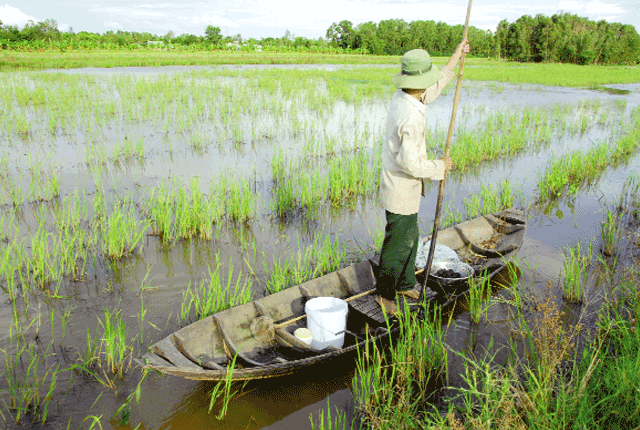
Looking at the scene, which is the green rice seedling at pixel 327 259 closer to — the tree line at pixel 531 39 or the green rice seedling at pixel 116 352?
the green rice seedling at pixel 116 352

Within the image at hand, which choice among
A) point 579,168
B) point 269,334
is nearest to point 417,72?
point 269,334

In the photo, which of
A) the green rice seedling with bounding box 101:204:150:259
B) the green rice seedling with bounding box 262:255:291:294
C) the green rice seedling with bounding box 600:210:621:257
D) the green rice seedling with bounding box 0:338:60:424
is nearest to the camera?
the green rice seedling with bounding box 0:338:60:424

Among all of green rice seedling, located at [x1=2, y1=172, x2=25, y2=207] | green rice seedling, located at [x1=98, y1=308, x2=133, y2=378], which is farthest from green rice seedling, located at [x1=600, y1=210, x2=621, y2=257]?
green rice seedling, located at [x1=2, y1=172, x2=25, y2=207]

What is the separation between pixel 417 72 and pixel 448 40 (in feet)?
220

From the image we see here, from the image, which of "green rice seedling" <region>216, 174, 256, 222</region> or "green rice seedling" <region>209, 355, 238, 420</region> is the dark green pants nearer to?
"green rice seedling" <region>209, 355, 238, 420</region>

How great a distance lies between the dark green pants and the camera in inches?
114

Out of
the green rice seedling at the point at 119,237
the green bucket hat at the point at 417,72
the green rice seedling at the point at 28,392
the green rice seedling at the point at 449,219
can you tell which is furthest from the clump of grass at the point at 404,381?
the green rice seedling at the point at 119,237

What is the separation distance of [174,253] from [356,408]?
104 inches

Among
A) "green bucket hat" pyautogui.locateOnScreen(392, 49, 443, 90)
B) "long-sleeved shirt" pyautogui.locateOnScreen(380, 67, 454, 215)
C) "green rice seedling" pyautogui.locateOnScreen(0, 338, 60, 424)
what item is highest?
"green bucket hat" pyautogui.locateOnScreen(392, 49, 443, 90)

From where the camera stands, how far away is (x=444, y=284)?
11.2 feet

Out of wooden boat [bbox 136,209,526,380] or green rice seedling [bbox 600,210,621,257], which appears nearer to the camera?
wooden boat [bbox 136,209,526,380]

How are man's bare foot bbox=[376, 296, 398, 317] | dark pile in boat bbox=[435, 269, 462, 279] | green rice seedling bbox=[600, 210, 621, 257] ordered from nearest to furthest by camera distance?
1. man's bare foot bbox=[376, 296, 398, 317]
2. dark pile in boat bbox=[435, 269, 462, 279]
3. green rice seedling bbox=[600, 210, 621, 257]

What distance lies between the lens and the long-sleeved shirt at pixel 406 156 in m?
2.58

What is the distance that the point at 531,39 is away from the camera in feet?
145
